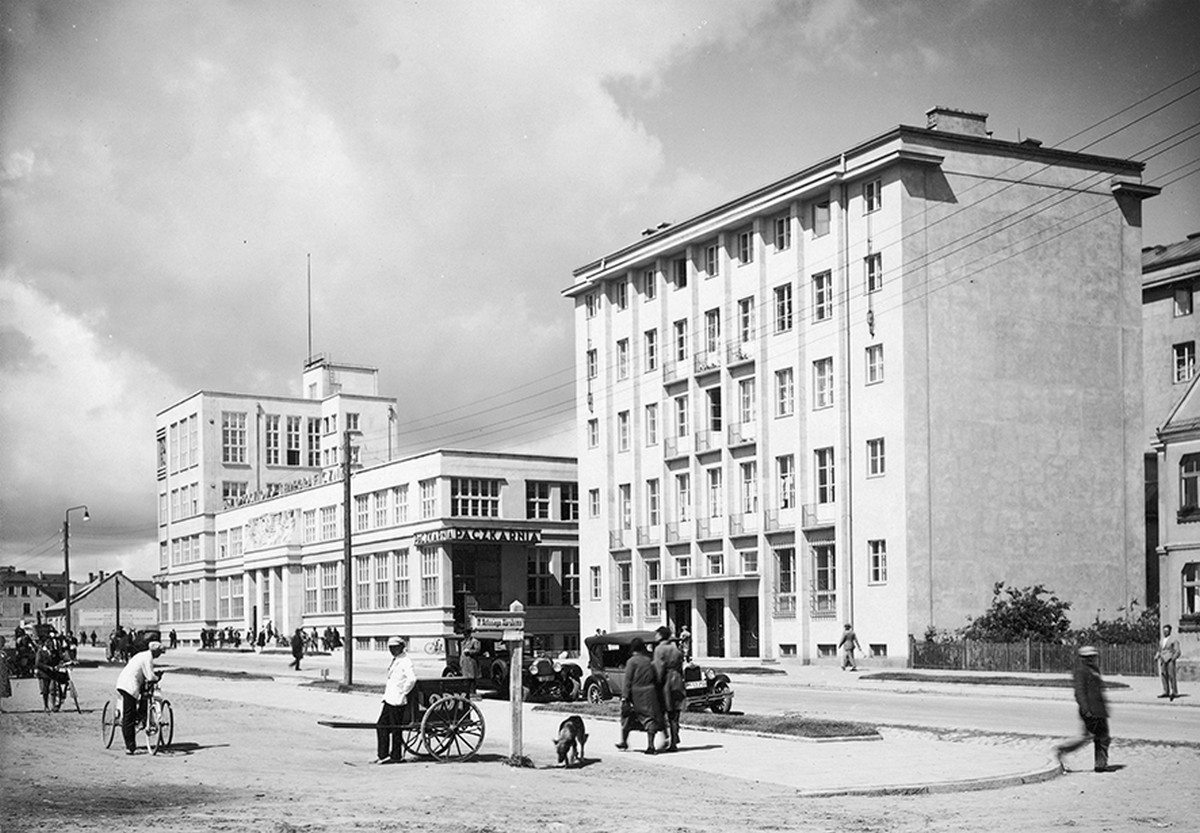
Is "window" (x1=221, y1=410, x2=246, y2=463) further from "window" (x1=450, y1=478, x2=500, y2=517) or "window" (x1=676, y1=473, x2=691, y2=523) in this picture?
"window" (x1=676, y1=473, x2=691, y2=523)

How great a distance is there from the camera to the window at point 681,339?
6812 centimetres

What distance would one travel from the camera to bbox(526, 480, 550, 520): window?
83875 millimetres

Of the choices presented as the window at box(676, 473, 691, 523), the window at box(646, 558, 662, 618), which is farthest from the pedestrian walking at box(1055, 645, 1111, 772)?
the window at box(646, 558, 662, 618)

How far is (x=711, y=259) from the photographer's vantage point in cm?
6675

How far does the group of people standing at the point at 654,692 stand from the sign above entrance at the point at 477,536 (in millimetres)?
57022

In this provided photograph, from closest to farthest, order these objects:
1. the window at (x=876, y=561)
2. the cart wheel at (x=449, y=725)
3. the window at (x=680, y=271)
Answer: the cart wheel at (x=449, y=725), the window at (x=876, y=561), the window at (x=680, y=271)

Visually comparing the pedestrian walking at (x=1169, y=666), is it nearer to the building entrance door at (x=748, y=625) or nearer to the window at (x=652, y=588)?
the building entrance door at (x=748, y=625)

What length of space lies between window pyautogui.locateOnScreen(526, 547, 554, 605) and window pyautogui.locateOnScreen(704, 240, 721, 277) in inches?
908

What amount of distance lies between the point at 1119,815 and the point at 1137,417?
4651 cm

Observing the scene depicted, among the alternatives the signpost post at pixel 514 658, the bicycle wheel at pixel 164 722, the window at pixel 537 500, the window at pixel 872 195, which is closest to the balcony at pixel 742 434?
the window at pixel 872 195

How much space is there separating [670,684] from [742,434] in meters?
41.7

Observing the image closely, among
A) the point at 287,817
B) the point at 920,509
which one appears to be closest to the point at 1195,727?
the point at 287,817

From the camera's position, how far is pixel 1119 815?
1545cm

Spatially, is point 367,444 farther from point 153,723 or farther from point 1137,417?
point 153,723
